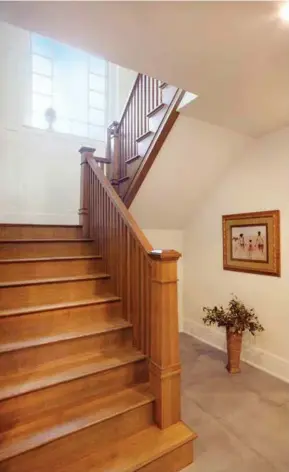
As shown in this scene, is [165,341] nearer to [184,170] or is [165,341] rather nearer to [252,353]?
[252,353]

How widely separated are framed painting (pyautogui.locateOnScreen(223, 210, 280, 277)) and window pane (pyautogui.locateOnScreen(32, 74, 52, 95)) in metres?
3.23

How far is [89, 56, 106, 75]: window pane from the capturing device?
4.59 m

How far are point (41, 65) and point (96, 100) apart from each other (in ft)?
3.01

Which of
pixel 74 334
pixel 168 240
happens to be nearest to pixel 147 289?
pixel 74 334

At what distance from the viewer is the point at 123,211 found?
244 centimetres

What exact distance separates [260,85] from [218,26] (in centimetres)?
70

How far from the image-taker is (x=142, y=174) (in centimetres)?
303

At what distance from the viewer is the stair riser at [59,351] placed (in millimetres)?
1857

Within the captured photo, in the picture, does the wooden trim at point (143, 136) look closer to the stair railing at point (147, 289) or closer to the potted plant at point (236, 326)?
the stair railing at point (147, 289)

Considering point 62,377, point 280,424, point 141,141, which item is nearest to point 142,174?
point 141,141

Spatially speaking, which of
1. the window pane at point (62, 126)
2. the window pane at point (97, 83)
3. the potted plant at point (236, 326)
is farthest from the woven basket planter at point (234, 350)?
the window pane at point (97, 83)

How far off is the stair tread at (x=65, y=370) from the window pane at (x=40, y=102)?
3.62m

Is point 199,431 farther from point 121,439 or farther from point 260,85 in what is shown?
point 260,85

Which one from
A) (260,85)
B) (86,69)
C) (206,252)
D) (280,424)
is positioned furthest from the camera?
(86,69)
